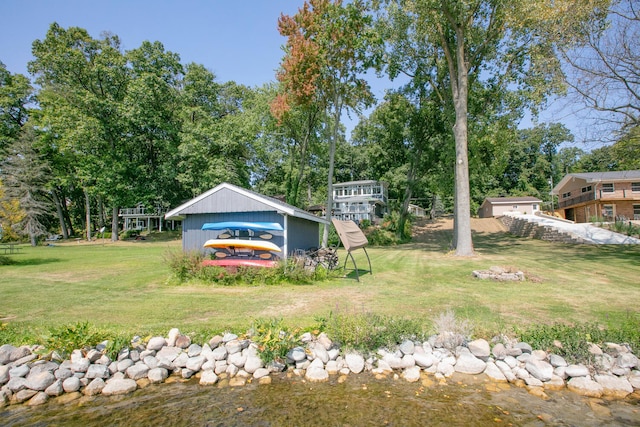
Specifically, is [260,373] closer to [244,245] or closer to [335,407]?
[335,407]

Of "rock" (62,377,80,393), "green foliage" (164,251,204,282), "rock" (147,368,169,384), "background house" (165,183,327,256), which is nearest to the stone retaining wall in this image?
"background house" (165,183,327,256)

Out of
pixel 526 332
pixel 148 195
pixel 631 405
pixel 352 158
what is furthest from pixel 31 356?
pixel 352 158

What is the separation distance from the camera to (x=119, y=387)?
517 centimetres

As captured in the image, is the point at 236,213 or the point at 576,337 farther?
the point at 236,213

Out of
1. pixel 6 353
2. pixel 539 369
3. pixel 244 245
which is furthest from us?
pixel 244 245

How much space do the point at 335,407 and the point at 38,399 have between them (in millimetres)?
4271

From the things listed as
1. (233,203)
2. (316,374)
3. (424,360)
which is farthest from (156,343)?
(233,203)

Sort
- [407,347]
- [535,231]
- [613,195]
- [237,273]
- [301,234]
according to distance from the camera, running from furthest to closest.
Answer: [613,195] → [535,231] → [301,234] → [237,273] → [407,347]

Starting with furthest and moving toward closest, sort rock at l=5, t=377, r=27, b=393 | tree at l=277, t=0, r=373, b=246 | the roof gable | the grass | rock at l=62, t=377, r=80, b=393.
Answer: tree at l=277, t=0, r=373, b=246 < the roof gable < the grass < rock at l=62, t=377, r=80, b=393 < rock at l=5, t=377, r=27, b=393

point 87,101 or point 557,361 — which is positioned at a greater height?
point 87,101

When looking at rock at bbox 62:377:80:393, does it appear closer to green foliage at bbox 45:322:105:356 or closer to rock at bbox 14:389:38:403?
rock at bbox 14:389:38:403

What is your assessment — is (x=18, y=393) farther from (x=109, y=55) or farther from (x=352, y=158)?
(x=352, y=158)

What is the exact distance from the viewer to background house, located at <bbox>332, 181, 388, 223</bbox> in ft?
150

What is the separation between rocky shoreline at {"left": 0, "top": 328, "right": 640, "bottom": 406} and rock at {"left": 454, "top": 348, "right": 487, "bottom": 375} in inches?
0.6
